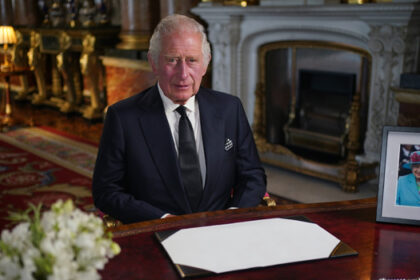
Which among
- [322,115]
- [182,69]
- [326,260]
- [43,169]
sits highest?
[182,69]

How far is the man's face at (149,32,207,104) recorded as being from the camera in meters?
1.62

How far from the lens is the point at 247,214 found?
1404 mm

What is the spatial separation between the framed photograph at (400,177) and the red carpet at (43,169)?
262 cm

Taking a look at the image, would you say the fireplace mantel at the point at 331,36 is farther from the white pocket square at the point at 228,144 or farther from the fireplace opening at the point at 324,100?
the white pocket square at the point at 228,144

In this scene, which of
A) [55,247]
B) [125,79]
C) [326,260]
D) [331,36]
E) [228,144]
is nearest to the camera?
[55,247]

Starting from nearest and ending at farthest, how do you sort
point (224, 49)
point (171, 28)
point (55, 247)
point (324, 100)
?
point (55, 247) < point (171, 28) < point (324, 100) < point (224, 49)

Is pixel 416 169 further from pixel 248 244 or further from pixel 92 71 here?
pixel 92 71

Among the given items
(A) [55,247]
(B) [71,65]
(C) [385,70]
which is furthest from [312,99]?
(B) [71,65]

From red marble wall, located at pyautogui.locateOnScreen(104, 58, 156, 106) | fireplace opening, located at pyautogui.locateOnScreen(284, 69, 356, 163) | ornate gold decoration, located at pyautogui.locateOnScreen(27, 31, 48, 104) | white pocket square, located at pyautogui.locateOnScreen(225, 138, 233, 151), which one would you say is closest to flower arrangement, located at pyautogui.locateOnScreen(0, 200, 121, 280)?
white pocket square, located at pyautogui.locateOnScreen(225, 138, 233, 151)

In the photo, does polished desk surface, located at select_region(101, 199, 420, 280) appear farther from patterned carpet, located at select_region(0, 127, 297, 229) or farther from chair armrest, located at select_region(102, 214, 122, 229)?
patterned carpet, located at select_region(0, 127, 297, 229)

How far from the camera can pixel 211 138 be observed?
1797mm

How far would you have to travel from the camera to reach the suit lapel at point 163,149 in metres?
1.70

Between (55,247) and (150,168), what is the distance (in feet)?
3.37

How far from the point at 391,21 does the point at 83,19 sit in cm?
606
